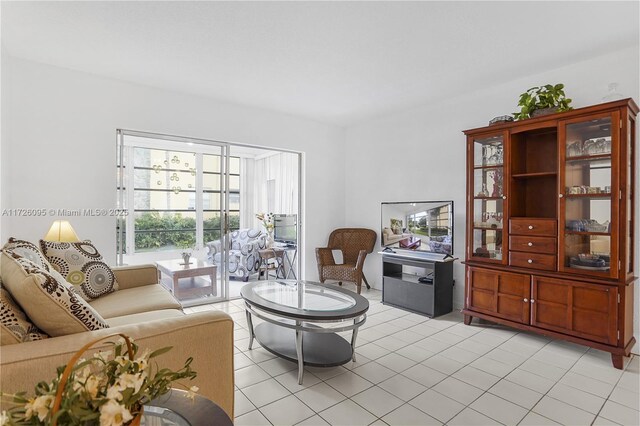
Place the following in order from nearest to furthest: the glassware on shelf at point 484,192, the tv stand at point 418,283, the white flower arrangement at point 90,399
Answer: the white flower arrangement at point 90,399 → the glassware on shelf at point 484,192 → the tv stand at point 418,283

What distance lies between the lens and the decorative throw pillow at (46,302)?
4.20 feet

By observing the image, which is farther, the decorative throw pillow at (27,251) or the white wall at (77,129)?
the white wall at (77,129)

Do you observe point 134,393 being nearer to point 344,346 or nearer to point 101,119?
point 344,346

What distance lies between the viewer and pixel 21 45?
283 centimetres

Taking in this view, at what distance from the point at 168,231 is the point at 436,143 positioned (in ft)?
11.5

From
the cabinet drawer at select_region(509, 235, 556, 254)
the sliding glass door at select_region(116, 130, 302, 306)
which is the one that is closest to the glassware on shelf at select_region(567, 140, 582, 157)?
the cabinet drawer at select_region(509, 235, 556, 254)

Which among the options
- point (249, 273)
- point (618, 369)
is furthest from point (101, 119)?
point (618, 369)

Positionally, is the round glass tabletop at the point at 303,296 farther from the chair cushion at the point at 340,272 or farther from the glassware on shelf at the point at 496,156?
the glassware on shelf at the point at 496,156

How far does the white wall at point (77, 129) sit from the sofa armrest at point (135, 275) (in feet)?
2.87

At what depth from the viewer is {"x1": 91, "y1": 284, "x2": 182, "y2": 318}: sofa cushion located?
2199mm

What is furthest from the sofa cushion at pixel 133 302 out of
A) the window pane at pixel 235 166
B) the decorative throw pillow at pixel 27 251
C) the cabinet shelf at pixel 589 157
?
the window pane at pixel 235 166

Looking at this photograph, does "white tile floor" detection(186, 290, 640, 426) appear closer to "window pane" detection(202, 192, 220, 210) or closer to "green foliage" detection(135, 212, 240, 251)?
"green foliage" detection(135, 212, 240, 251)

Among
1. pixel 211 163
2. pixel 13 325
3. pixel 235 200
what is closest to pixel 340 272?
pixel 211 163

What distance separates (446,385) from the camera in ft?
7.29
